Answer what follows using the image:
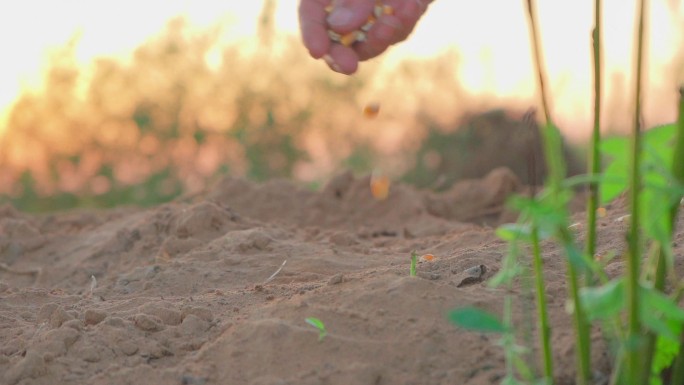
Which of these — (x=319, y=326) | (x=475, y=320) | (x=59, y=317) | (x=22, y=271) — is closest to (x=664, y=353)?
(x=475, y=320)

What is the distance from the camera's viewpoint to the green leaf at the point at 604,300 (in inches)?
49.1

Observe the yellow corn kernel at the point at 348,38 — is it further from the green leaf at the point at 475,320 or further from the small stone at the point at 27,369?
the green leaf at the point at 475,320

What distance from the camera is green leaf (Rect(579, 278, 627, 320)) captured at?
4.09 feet

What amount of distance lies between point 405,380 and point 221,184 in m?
3.09

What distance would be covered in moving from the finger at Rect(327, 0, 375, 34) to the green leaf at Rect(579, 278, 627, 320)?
130cm

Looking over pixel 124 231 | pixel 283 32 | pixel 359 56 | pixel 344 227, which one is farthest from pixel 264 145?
pixel 359 56

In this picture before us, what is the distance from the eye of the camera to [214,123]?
6.69 m

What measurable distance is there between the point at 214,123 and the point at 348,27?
434 cm

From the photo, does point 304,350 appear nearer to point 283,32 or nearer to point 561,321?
point 561,321

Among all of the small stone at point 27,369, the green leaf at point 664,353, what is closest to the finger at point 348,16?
the small stone at point 27,369

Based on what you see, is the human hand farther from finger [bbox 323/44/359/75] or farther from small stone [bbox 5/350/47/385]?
small stone [bbox 5/350/47/385]

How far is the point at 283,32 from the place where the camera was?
6.70m

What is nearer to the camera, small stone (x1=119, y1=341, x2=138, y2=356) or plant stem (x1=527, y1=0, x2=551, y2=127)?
plant stem (x1=527, y1=0, x2=551, y2=127)

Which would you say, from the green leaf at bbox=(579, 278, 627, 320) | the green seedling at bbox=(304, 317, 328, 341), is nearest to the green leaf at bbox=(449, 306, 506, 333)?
the green leaf at bbox=(579, 278, 627, 320)
